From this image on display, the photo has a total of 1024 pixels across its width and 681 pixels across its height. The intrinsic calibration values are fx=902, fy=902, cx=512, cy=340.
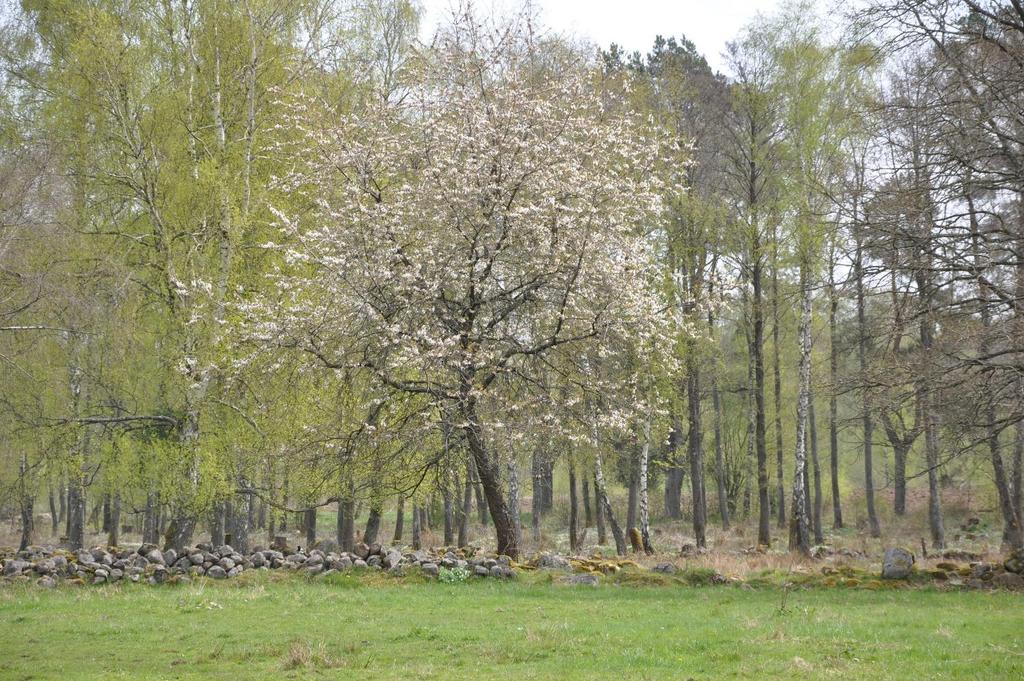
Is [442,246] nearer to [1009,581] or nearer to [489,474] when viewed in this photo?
[489,474]

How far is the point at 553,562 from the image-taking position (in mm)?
16156

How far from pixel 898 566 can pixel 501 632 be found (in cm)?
787

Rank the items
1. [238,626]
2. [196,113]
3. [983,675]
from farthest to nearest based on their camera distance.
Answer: [196,113] < [238,626] < [983,675]

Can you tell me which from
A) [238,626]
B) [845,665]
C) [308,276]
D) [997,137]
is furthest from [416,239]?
[845,665]

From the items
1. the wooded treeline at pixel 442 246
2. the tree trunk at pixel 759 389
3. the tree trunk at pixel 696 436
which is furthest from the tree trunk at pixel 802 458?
the tree trunk at pixel 696 436

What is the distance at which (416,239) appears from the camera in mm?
15781

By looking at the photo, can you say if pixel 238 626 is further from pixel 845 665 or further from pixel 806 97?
pixel 806 97

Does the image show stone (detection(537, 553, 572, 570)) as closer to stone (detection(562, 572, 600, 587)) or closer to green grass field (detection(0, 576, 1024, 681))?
stone (detection(562, 572, 600, 587))

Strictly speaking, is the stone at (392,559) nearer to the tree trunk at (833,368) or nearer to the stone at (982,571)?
the tree trunk at (833,368)

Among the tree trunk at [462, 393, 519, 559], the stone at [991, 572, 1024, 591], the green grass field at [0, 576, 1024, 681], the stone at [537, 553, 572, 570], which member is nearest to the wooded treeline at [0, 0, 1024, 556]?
the tree trunk at [462, 393, 519, 559]

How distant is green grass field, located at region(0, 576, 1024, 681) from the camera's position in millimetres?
8523

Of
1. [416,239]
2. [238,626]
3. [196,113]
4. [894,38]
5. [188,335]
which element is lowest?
[238,626]

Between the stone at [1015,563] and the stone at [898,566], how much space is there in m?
1.44

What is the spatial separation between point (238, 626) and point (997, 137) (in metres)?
12.1
